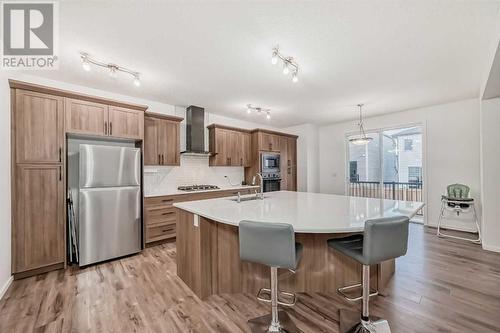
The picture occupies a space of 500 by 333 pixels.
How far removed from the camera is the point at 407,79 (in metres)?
3.19

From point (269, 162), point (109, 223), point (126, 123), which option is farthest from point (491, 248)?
point (126, 123)

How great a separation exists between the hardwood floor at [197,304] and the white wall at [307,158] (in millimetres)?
3553

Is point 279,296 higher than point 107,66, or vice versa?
point 107,66

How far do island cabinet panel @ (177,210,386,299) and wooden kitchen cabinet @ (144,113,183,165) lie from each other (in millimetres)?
2124

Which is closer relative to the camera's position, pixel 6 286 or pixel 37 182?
pixel 6 286

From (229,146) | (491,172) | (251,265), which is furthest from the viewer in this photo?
(229,146)

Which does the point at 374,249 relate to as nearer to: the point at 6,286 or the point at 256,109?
the point at 6,286

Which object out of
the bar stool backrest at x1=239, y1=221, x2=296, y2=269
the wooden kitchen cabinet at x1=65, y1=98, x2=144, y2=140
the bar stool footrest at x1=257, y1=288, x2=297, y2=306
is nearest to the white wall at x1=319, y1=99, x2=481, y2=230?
the bar stool footrest at x1=257, y1=288, x2=297, y2=306

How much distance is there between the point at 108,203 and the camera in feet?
10.0

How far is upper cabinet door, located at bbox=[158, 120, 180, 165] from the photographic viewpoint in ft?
13.2

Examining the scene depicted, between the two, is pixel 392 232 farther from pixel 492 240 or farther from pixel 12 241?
pixel 12 241

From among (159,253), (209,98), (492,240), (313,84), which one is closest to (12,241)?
(159,253)

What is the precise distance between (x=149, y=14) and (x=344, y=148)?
17.9 feet

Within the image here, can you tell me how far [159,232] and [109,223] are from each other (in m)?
0.84
